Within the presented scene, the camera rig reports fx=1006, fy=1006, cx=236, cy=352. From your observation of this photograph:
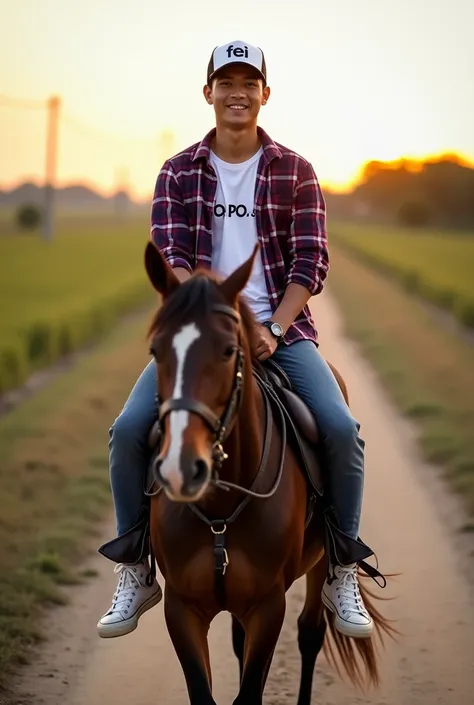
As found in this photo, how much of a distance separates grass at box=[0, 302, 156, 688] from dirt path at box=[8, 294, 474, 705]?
181 mm

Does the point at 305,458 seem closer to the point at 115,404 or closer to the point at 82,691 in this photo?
the point at 82,691

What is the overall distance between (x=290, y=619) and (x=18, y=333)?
1286cm

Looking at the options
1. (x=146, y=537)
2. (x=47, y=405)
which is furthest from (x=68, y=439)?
(x=146, y=537)

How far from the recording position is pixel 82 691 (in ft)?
17.8

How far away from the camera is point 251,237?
4.52m

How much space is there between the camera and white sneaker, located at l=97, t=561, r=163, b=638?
446 cm

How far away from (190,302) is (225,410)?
392 millimetres

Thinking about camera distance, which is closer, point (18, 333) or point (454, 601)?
point (454, 601)

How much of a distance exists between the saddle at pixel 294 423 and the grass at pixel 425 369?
14.4 ft

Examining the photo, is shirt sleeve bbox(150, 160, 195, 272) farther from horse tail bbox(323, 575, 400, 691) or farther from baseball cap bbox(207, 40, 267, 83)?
horse tail bbox(323, 575, 400, 691)

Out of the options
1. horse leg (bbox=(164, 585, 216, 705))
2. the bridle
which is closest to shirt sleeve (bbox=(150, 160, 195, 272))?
the bridle

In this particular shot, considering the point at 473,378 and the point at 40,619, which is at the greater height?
the point at 473,378

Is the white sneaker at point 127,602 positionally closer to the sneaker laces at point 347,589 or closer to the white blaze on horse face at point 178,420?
the sneaker laces at point 347,589

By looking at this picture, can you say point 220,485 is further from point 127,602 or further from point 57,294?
point 57,294
